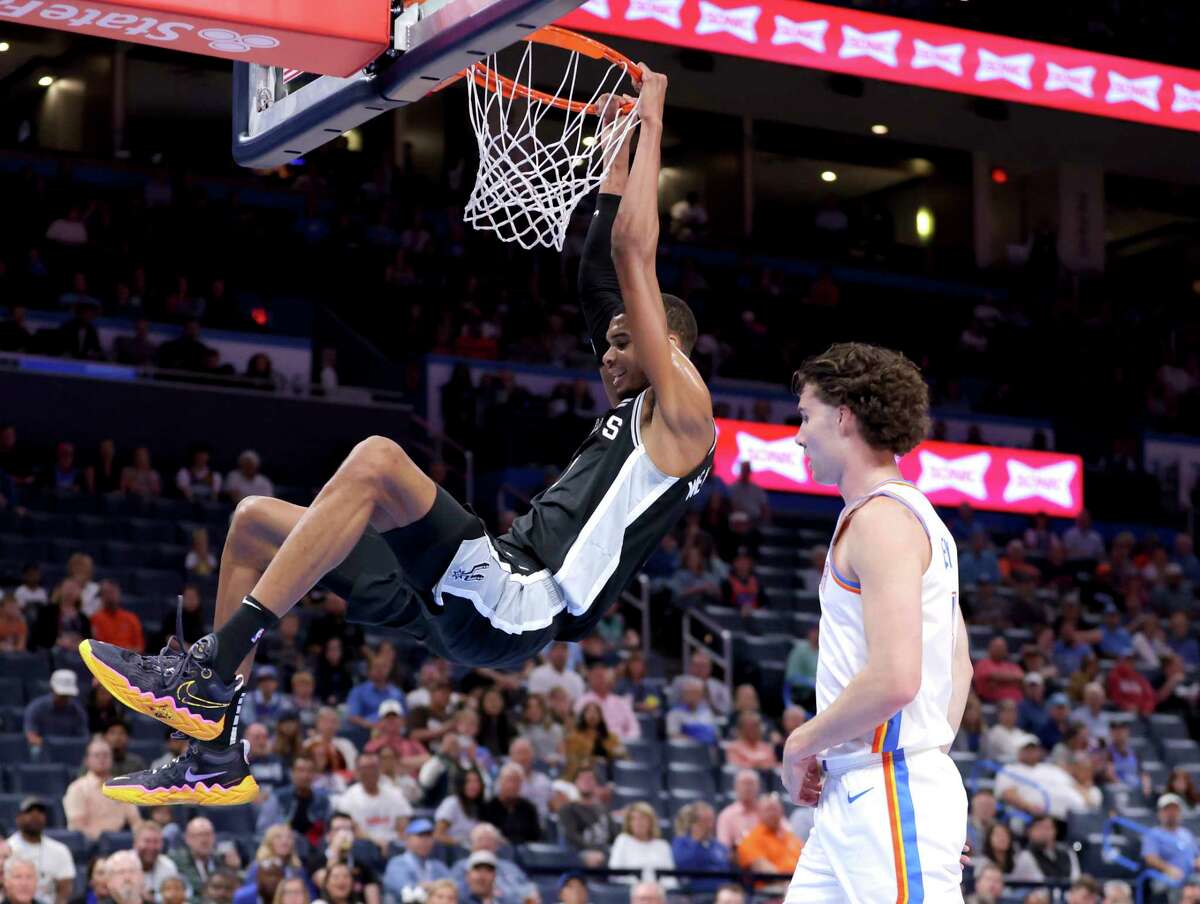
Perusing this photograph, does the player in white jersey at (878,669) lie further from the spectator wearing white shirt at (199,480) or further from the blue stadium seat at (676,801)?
the spectator wearing white shirt at (199,480)

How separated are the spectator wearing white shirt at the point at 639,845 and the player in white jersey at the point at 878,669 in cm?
787

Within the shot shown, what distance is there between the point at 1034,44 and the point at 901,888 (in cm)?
1676

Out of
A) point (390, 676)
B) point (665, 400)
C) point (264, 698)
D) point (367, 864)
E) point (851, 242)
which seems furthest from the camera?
point (851, 242)

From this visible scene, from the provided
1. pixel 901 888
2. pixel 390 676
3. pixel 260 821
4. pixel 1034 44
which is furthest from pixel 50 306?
pixel 901 888

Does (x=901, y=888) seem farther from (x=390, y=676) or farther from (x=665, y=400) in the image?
(x=390, y=676)

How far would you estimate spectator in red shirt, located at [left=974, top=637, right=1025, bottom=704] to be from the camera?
17562mm

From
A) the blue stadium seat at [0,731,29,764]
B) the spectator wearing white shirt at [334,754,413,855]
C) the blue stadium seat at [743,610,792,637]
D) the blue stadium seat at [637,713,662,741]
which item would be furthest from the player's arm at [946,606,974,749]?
the blue stadium seat at [743,610,792,637]

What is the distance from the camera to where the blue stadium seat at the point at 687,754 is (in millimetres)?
14891

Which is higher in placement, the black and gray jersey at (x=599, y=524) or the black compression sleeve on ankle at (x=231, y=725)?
the black and gray jersey at (x=599, y=524)

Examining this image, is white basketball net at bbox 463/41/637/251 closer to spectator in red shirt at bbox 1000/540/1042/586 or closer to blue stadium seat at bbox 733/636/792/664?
blue stadium seat at bbox 733/636/792/664

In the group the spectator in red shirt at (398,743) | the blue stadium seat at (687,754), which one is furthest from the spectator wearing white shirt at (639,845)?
the blue stadium seat at (687,754)

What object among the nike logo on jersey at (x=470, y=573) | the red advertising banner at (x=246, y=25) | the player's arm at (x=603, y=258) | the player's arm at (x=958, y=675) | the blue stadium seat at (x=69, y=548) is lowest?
the blue stadium seat at (x=69, y=548)

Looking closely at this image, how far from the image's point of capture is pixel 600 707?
14.8 meters

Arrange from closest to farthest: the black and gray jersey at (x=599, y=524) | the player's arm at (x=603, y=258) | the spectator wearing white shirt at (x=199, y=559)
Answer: the black and gray jersey at (x=599, y=524) → the player's arm at (x=603, y=258) → the spectator wearing white shirt at (x=199, y=559)
